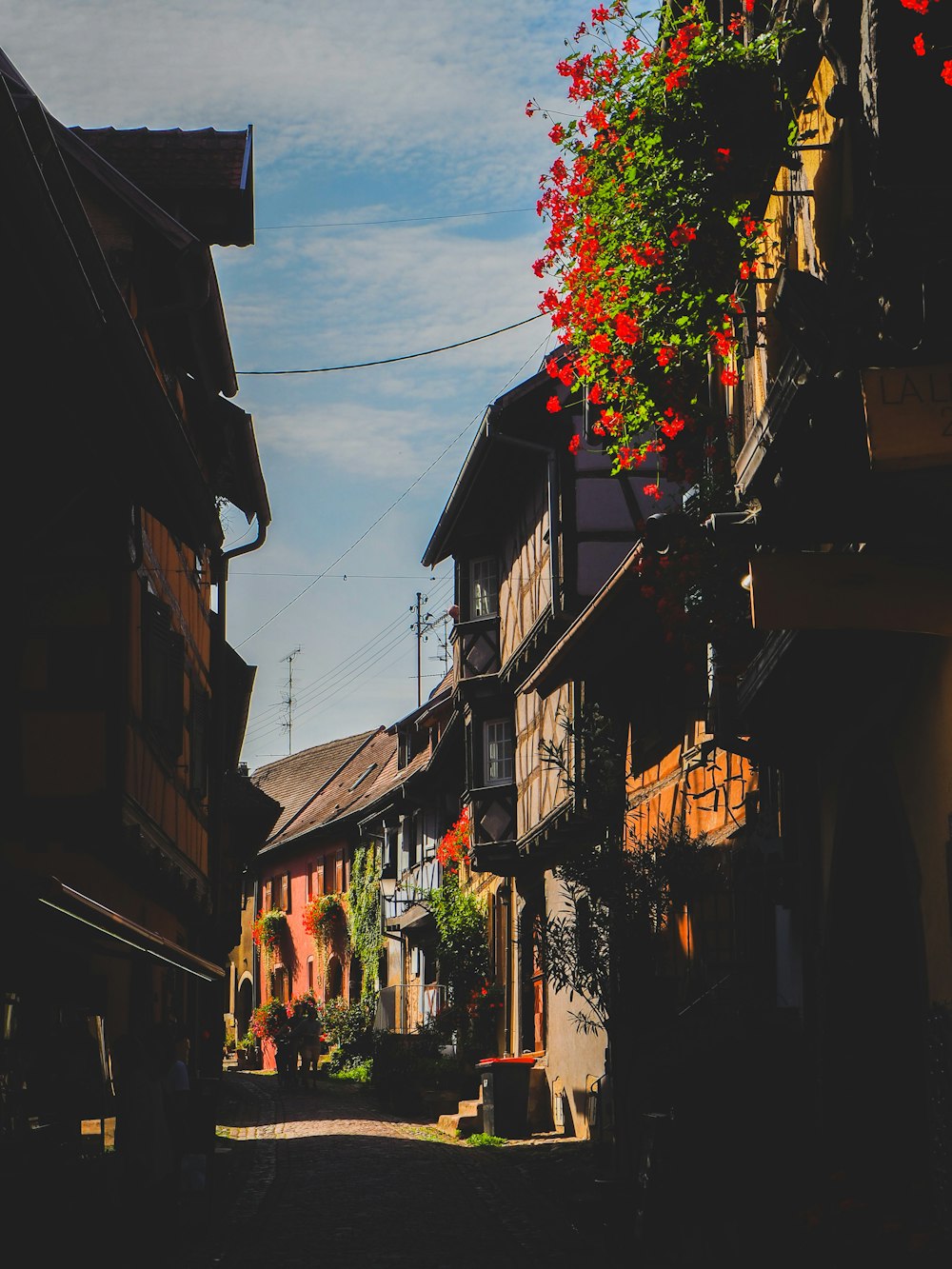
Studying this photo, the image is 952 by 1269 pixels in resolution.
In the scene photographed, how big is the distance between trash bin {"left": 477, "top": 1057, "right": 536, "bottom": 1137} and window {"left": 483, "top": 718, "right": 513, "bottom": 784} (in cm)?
611

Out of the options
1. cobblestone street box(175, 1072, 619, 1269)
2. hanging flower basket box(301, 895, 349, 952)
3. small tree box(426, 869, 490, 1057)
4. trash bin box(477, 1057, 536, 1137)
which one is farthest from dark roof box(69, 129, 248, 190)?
hanging flower basket box(301, 895, 349, 952)

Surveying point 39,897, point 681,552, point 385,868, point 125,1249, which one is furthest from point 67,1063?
point 385,868

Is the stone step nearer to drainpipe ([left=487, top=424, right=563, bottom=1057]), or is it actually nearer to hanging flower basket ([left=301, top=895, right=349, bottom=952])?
drainpipe ([left=487, top=424, right=563, bottom=1057])

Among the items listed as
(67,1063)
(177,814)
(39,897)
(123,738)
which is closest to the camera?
→ (39,897)

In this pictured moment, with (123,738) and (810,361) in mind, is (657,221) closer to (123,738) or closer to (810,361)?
(810,361)

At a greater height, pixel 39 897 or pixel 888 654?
pixel 888 654

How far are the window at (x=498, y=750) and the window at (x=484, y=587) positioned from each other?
1.74 m

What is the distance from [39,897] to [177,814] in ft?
32.9

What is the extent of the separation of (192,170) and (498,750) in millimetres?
10962

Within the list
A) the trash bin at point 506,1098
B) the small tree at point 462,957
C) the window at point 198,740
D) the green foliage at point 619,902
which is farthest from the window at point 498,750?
the green foliage at point 619,902

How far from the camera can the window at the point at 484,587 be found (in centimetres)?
2528

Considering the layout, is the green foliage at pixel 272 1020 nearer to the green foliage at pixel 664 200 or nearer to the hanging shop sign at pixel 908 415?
the green foliage at pixel 664 200

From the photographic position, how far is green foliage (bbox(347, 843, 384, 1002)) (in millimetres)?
39656

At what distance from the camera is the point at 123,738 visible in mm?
12727
